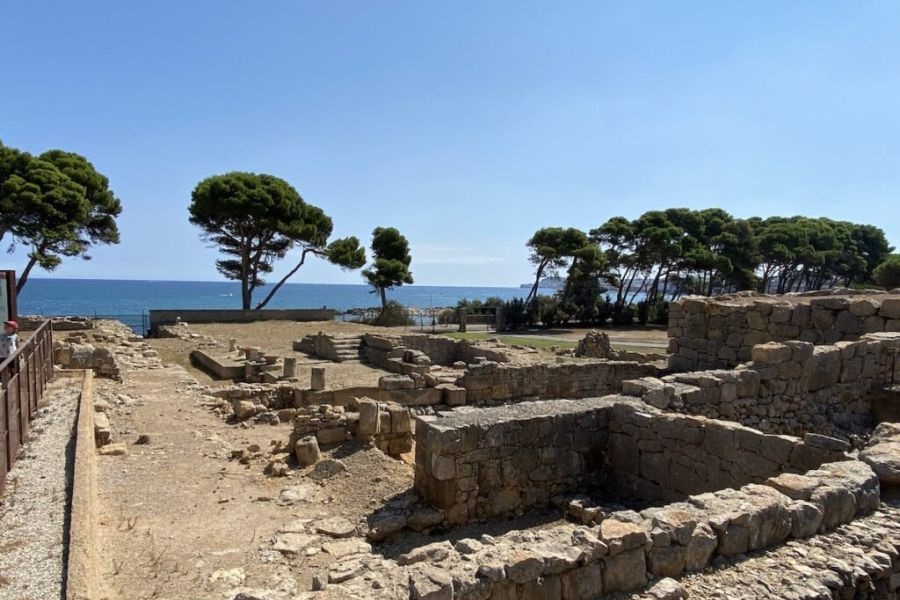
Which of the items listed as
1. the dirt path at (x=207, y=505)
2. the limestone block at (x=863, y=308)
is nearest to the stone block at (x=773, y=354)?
the limestone block at (x=863, y=308)

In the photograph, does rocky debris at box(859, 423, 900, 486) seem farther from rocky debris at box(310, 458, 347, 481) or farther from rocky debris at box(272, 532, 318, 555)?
rocky debris at box(310, 458, 347, 481)

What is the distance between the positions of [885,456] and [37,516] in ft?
28.6

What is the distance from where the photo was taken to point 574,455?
7.59m

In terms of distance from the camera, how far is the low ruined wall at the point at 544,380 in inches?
574

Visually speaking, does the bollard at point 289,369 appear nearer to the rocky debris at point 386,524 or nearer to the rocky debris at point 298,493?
the rocky debris at point 298,493

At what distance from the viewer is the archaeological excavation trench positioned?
4.09m

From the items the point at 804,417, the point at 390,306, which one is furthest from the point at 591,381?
the point at 390,306

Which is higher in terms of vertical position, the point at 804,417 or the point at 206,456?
the point at 804,417

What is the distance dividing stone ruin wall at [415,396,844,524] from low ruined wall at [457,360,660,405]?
6.73 meters

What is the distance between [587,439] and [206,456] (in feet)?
21.2

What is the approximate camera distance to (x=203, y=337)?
28.5 meters

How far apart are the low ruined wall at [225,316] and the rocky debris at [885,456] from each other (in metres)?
34.8

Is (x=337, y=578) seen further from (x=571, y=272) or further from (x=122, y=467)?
(x=571, y=272)

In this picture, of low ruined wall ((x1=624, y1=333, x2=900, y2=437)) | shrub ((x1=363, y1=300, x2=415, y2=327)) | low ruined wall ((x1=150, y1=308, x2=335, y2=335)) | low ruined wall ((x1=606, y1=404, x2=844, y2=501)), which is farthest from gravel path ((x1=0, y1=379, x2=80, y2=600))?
shrub ((x1=363, y1=300, x2=415, y2=327))
